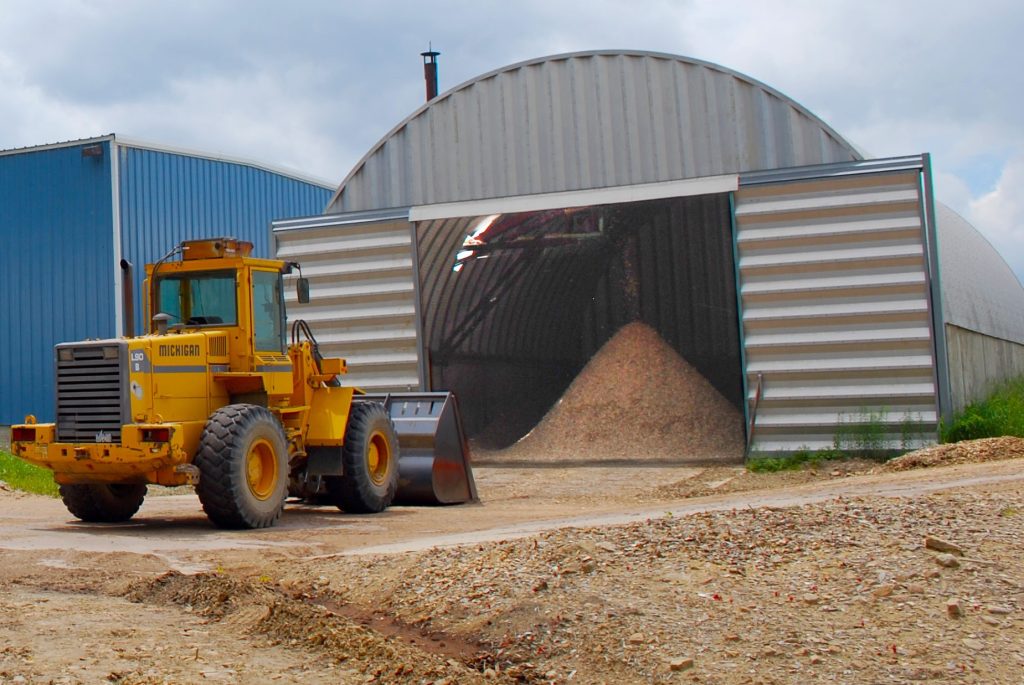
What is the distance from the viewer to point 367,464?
12.5 meters

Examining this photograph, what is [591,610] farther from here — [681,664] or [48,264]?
[48,264]

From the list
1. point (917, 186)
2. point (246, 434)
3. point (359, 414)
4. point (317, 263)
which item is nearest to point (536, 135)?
point (317, 263)

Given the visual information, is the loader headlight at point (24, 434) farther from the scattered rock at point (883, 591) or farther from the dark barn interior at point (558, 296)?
the dark barn interior at point (558, 296)

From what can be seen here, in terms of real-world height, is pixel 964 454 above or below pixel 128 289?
below

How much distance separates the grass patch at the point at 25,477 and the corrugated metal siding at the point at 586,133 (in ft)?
19.7

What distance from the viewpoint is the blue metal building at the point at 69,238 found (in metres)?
23.0

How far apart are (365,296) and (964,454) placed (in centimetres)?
888

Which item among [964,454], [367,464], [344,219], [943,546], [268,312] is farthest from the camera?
[344,219]

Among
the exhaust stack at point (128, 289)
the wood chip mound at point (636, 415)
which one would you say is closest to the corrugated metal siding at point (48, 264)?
the wood chip mound at point (636, 415)

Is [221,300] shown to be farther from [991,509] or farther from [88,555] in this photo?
[991,509]

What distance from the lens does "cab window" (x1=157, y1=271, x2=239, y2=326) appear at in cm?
1156

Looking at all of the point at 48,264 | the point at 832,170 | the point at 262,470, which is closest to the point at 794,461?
the point at 832,170

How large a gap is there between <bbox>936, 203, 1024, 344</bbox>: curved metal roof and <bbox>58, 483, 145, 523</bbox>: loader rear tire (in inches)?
429

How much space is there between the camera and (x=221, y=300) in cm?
1161
